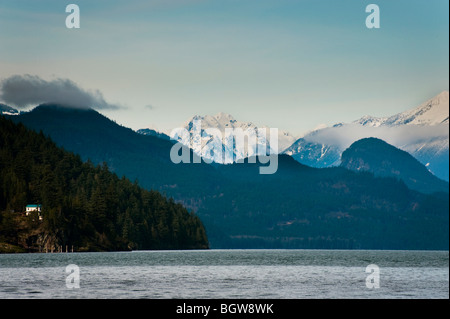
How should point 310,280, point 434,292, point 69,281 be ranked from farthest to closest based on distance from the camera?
A: point 310,280 < point 69,281 < point 434,292
